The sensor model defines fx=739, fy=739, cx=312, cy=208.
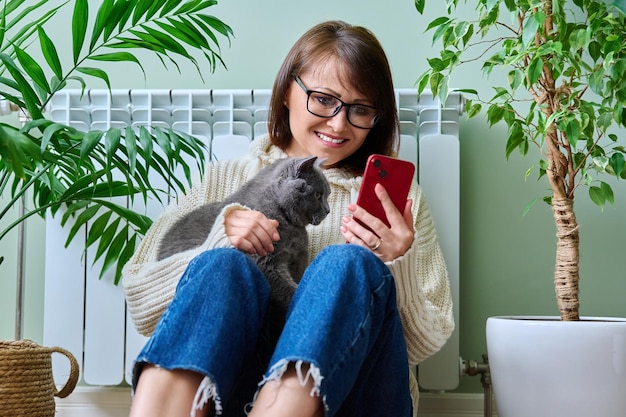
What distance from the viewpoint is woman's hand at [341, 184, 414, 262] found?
1.25 meters

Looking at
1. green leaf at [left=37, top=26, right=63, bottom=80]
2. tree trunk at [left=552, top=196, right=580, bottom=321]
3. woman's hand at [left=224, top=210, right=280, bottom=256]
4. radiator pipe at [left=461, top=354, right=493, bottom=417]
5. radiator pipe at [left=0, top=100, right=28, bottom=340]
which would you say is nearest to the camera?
woman's hand at [left=224, top=210, right=280, bottom=256]

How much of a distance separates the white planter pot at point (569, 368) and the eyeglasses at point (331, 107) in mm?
506

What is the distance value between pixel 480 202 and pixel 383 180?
69cm

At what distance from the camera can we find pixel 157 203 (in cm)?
190

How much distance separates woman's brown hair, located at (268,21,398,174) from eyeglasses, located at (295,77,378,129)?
0.11 feet

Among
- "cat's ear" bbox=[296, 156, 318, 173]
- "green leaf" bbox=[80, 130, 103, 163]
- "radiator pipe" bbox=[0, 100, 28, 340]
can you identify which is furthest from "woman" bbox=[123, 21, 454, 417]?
"radiator pipe" bbox=[0, 100, 28, 340]

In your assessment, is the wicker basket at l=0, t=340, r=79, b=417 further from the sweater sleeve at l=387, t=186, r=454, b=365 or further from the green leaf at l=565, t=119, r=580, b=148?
the green leaf at l=565, t=119, r=580, b=148

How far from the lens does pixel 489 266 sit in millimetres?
1895

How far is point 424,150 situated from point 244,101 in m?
0.47

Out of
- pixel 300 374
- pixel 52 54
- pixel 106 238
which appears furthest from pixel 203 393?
pixel 106 238

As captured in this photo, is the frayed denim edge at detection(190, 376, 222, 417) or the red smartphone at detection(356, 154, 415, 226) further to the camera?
the red smartphone at detection(356, 154, 415, 226)

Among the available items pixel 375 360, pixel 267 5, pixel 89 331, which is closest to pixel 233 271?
pixel 375 360

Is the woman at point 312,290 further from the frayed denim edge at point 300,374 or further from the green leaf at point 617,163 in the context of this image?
the green leaf at point 617,163

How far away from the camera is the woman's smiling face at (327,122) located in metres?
1.48
